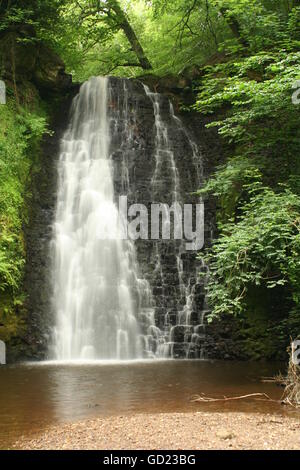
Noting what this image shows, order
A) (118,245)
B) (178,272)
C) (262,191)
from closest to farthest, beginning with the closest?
(262,191) → (178,272) → (118,245)

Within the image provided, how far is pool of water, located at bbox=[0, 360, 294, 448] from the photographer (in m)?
5.84

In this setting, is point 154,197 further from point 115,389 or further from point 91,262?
point 115,389

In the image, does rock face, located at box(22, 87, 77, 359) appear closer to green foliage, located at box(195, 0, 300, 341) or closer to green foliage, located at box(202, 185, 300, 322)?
green foliage, located at box(195, 0, 300, 341)

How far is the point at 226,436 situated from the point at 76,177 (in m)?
10.2

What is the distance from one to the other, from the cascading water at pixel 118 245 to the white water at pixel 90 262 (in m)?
0.02

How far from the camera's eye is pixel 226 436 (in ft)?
14.6

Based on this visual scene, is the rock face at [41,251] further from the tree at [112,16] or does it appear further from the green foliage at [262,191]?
the tree at [112,16]

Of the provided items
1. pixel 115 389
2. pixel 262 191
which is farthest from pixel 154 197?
pixel 115 389

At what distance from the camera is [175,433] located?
4.66 meters

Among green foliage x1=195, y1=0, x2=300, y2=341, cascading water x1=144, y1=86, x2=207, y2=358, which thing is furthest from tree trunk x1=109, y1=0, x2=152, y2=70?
green foliage x1=195, y1=0, x2=300, y2=341

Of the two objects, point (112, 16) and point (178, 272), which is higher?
point (112, 16)

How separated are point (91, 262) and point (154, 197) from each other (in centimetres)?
297

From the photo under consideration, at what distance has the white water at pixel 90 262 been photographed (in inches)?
408

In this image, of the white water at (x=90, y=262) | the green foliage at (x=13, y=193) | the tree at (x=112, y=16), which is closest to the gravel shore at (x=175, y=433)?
the white water at (x=90, y=262)
